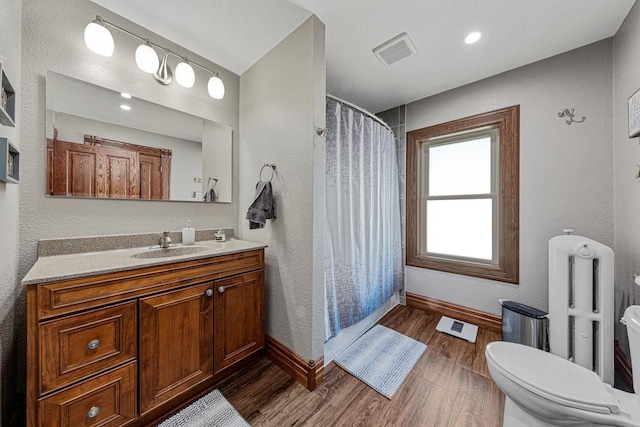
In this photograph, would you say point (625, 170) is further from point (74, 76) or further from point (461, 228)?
point (74, 76)

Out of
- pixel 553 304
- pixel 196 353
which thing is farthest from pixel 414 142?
pixel 196 353

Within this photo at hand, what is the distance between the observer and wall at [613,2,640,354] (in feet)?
4.29

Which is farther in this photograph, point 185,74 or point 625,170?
point 185,74

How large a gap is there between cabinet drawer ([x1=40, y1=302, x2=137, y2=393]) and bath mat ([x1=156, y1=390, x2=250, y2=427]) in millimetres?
440

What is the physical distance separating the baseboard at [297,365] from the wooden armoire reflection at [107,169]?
1.32 m

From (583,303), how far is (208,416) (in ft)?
7.25

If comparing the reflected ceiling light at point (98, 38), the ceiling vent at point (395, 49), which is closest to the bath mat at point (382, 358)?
the ceiling vent at point (395, 49)

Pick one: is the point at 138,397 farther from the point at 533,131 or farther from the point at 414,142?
the point at 533,131

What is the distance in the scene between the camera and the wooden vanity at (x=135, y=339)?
0.84m

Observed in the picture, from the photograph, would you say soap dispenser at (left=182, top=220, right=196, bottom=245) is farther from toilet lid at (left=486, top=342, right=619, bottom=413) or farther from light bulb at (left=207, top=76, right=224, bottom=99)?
toilet lid at (left=486, top=342, right=619, bottom=413)

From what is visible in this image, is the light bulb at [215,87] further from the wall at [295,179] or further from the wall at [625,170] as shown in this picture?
the wall at [625,170]

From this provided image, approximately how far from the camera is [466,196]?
2.23 m

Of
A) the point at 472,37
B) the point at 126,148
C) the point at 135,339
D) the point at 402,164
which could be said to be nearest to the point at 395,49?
the point at 472,37

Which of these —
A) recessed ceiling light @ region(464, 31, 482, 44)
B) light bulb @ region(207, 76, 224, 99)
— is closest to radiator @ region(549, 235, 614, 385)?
recessed ceiling light @ region(464, 31, 482, 44)
